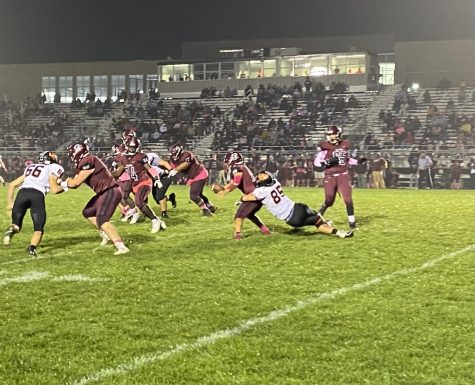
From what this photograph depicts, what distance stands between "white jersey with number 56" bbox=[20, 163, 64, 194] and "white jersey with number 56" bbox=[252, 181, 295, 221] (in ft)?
9.79

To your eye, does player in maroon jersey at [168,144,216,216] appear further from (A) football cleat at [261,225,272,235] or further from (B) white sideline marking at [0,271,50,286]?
(B) white sideline marking at [0,271,50,286]

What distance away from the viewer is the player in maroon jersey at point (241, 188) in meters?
11.2

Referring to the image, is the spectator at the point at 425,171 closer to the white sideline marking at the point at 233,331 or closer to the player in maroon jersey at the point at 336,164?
the player in maroon jersey at the point at 336,164

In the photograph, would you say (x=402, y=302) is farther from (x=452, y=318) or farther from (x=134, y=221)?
(x=134, y=221)

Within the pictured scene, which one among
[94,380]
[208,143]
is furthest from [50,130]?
[94,380]

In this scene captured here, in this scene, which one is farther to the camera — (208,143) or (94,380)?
(208,143)

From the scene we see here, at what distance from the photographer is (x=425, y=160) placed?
28.4 meters

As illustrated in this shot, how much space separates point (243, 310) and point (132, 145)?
690 cm

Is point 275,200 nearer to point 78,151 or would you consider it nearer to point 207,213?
point 78,151

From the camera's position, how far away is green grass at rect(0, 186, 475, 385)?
4.75 m

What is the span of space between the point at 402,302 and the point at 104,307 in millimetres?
2732

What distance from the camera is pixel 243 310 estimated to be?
643 centimetres

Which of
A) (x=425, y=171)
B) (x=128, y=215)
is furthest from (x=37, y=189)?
(x=425, y=171)

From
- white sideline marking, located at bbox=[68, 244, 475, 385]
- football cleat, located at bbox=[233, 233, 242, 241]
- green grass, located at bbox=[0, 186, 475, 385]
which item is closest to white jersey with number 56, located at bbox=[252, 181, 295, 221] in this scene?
green grass, located at bbox=[0, 186, 475, 385]
